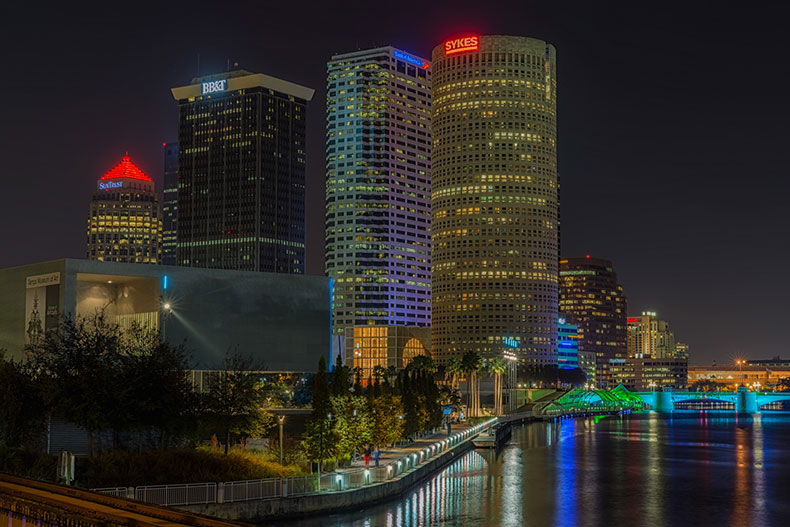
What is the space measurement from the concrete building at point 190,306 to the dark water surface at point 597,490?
30228mm

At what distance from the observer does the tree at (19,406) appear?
59.0 meters

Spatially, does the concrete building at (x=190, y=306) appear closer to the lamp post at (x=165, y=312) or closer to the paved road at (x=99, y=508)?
the lamp post at (x=165, y=312)

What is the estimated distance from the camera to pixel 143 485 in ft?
169

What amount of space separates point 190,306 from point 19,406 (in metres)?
58.9

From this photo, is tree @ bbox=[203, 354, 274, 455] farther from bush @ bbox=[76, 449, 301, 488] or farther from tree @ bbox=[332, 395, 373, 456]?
bush @ bbox=[76, 449, 301, 488]

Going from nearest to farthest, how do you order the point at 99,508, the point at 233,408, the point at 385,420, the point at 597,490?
1. the point at 99,508
2. the point at 233,408
3. the point at 597,490
4. the point at 385,420

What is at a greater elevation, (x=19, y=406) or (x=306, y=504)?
(x=19, y=406)

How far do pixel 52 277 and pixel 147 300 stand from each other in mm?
12306

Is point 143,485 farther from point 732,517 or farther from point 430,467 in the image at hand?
point 732,517

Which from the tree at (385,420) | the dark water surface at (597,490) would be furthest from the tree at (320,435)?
the tree at (385,420)

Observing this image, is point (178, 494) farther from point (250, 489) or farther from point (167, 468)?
point (250, 489)

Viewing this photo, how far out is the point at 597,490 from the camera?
89625mm

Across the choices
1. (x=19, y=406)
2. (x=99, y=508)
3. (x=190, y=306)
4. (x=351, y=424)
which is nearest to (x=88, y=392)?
(x=19, y=406)

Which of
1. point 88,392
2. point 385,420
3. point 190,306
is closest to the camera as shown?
point 88,392
